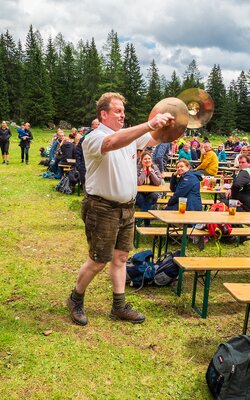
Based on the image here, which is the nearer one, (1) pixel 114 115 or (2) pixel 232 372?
(2) pixel 232 372

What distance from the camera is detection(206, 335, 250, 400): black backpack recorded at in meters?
2.51

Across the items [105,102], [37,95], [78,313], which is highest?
[37,95]

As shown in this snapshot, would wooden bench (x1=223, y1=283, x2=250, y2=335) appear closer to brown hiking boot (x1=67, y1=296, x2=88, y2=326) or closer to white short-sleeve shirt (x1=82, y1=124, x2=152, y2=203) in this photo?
white short-sleeve shirt (x1=82, y1=124, x2=152, y2=203)

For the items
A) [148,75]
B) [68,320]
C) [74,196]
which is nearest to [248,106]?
[148,75]

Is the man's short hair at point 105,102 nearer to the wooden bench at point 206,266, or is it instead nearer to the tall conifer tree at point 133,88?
the wooden bench at point 206,266

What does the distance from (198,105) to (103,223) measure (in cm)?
204

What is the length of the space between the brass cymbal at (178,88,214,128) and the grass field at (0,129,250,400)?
2103 mm

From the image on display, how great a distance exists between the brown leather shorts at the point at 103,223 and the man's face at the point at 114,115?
0.66 metres

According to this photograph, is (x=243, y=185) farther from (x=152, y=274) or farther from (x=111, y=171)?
(x=111, y=171)

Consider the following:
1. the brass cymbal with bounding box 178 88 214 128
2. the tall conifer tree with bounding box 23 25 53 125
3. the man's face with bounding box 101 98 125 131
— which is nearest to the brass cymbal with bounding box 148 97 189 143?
the man's face with bounding box 101 98 125 131

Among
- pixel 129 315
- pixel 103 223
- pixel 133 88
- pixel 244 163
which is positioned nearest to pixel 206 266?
pixel 129 315

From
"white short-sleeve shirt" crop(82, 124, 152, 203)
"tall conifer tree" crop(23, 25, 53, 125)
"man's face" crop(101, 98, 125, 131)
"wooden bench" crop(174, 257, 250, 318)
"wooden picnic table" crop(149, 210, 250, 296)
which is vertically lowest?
"wooden bench" crop(174, 257, 250, 318)

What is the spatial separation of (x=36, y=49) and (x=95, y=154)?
2535 inches

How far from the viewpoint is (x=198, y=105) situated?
429 cm
